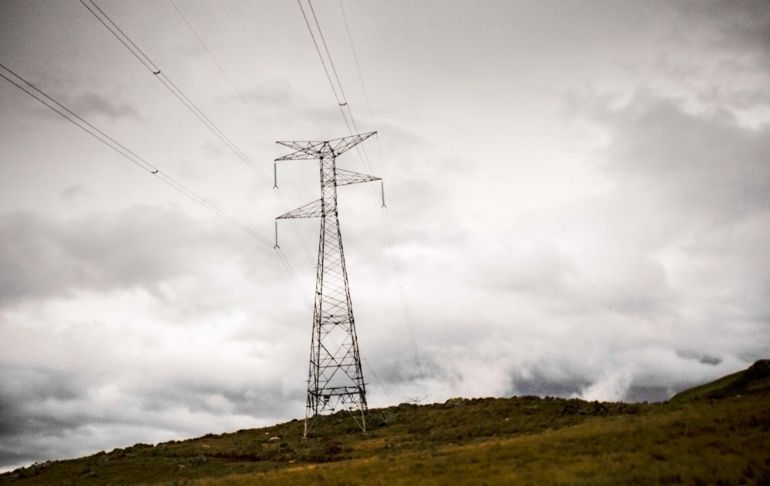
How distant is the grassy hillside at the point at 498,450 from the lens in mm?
23234

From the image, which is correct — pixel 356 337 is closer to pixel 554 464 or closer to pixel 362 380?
pixel 362 380

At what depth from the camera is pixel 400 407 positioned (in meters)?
80.8

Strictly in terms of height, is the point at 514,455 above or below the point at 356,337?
below

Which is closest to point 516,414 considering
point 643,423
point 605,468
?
point 643,423

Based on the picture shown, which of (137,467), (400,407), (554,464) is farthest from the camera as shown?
(400,407)

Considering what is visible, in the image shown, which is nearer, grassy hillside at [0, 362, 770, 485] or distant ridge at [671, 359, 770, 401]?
grassy hillside at [0, 362, 770, 485]

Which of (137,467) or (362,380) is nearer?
(137,467)

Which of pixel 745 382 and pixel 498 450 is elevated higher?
pixel 745 382

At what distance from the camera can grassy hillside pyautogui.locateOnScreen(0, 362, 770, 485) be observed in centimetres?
2323

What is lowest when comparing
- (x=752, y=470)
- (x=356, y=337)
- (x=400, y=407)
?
(x=752, y=470)

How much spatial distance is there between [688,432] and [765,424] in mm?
3765

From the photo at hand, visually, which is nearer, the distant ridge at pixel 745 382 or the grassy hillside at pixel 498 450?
the grassy hillside at pixel 498 450

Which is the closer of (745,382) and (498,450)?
(498,450)

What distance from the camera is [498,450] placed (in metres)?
32.7
